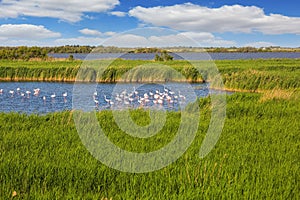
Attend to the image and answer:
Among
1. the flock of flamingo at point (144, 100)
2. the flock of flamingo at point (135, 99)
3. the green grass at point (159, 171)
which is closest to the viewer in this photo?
the green grass at point (159, 171)

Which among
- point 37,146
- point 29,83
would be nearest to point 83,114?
point 37,146

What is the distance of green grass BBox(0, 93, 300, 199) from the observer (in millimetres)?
5344

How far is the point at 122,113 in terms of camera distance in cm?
1152

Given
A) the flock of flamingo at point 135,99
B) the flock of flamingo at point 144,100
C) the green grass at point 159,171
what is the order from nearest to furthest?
the green grass at point 159,171
the flock of flamingo at point 144,100
the flock of flamingo at point 135,99

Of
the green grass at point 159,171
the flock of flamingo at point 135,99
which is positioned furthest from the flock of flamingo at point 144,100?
the green grass at point 159,171

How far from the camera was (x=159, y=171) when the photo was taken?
6.18 metres

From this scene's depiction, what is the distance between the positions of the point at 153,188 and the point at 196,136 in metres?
3.20

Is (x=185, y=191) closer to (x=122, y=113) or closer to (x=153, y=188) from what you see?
(x=153, y=188)

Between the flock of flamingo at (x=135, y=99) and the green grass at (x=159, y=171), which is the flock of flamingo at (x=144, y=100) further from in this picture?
the green grass at (x=159, y=171)

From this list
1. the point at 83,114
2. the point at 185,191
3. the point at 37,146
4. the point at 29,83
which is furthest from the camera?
the point at 29,83

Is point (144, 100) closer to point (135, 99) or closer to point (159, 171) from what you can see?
point (135, 99)

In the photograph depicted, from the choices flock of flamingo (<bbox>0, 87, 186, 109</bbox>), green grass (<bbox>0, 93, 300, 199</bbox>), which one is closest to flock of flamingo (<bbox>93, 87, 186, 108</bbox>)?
flock of flamingo (<bbox>0, 87, 186, 109</bbox>)

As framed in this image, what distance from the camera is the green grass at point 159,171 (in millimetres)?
5344

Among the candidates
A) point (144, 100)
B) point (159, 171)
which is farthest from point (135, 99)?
point (159, 171)
